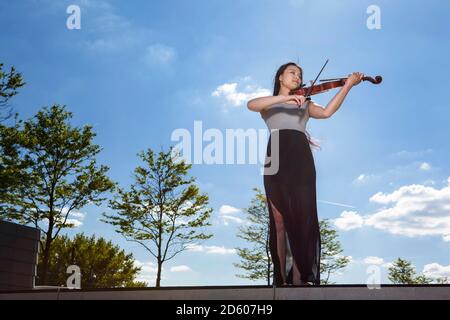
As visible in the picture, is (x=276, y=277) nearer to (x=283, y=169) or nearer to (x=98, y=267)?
(x=283, y=169)

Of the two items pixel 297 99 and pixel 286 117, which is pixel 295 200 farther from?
pixel 297 99

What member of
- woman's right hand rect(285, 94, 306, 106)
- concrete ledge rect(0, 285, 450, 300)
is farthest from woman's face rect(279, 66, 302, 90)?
concrete ledge rect(0, 285, 450, 300)

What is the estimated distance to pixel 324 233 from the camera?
105ft

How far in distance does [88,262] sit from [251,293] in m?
38.0

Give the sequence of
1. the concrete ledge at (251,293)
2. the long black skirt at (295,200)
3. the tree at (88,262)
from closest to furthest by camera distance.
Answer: the concrete ledge at (251,293) < the long black skirt at (295,200) < the tree at (88,262)

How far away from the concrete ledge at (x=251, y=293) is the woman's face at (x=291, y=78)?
4067mm

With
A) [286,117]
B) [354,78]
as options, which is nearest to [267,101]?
[286,117]

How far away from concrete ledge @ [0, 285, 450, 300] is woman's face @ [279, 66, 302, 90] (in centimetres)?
407

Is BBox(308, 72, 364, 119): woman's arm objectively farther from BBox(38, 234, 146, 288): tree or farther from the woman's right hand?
BBox(38, 234, 146, 288): tree

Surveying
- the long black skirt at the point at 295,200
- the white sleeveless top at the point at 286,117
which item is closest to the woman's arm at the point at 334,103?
the white sleeveless top at the point at 286,117

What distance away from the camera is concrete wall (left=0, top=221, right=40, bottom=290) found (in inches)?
462

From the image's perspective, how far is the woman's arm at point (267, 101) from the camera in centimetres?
791

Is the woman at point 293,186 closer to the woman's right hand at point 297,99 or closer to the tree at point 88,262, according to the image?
the woman's right hand at point 297,99
